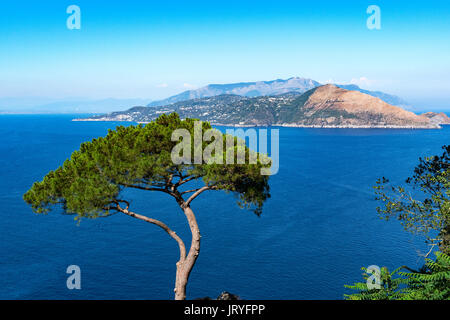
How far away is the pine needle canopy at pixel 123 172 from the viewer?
14898mm

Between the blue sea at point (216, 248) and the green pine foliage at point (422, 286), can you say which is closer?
the green pine foliage at point (422, 286)

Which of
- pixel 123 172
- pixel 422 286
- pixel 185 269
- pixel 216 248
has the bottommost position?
pixel 216 248

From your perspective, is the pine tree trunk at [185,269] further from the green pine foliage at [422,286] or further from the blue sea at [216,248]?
the blue sea at [216,248]

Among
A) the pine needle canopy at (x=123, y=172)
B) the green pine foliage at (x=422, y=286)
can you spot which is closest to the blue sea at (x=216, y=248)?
the green pine foliage at (x=422, y=286)

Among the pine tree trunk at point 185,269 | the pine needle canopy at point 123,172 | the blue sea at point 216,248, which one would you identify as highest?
the pine needle canopy at point 123,172

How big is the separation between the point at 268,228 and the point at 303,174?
43.0 meters

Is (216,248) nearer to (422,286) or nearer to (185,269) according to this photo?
(185,269)

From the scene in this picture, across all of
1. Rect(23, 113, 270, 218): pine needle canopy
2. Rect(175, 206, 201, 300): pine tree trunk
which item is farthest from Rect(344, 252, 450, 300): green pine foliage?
Rect(175, 206, 201, 300): pine tree trunk

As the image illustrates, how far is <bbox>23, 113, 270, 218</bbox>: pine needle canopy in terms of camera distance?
14898 millimetres

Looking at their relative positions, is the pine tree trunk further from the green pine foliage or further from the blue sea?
the blue sea

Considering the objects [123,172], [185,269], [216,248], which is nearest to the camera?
[185,269]

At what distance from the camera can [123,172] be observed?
50.8 ft

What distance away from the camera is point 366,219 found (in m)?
55.8

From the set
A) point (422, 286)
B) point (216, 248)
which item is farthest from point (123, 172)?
point (216, 248)
